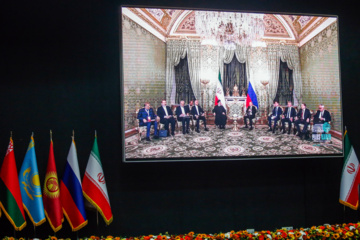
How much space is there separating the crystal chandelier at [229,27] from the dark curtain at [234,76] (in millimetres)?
210

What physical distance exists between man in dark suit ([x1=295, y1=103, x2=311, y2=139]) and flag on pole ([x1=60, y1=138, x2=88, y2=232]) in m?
2.57

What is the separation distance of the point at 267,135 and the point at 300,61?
0.97m

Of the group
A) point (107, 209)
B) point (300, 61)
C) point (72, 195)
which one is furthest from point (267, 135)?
point (72, 195)

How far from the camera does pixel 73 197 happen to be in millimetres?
3555

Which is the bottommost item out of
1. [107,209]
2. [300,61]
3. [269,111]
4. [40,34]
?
[107,209]

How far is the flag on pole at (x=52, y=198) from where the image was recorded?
3475 mm

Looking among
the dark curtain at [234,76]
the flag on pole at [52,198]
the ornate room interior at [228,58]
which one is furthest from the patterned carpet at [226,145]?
the flag on pole at [52,198]

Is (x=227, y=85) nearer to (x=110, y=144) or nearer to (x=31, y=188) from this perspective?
(x=110, y=144)

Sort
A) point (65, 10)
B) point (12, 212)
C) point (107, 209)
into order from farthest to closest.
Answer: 1. point (65, 10)
2. point (107, 209)
3. point (12, 212)

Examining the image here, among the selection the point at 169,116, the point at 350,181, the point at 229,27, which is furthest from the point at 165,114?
the point at 350,181

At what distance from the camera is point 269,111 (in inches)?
156

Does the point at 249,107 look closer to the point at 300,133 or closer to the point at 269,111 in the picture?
the point at 269,111

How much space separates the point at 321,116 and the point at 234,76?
3.81ft

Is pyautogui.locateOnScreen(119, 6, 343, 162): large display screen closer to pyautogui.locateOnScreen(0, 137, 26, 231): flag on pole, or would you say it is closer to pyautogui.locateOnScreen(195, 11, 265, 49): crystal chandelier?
pyautogui.locateOnScreen(195, 11, 265, 49): crystal chandelier
